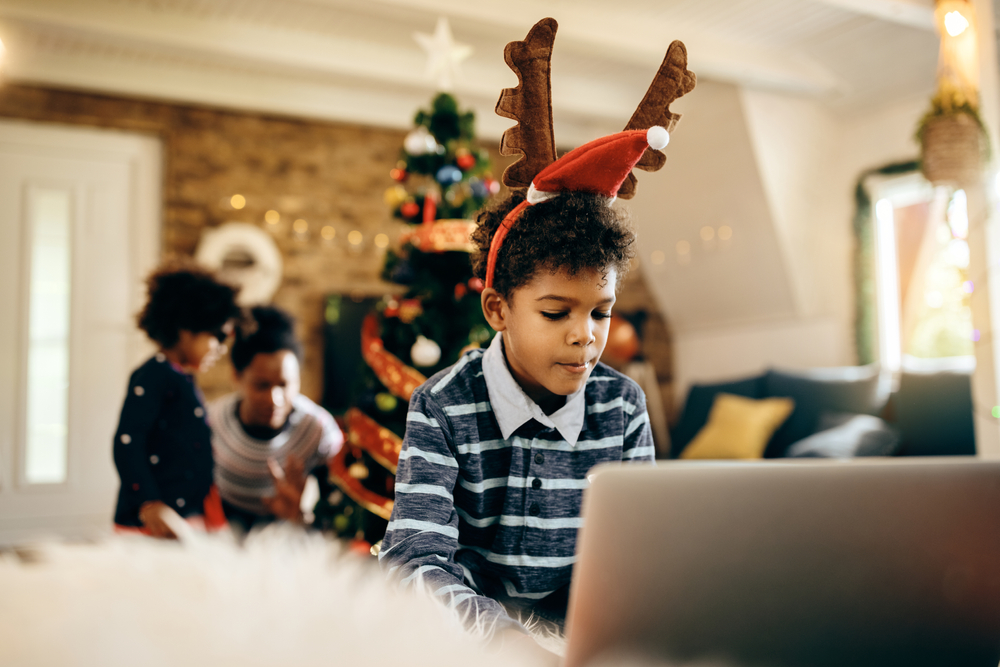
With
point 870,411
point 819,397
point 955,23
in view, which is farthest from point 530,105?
point 819,397

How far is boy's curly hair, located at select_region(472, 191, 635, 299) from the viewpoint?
95cm

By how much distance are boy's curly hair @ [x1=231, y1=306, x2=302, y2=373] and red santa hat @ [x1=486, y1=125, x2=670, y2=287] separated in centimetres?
168

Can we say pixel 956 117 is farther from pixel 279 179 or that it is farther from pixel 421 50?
pixel 279 179

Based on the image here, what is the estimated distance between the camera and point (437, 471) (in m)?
0.90

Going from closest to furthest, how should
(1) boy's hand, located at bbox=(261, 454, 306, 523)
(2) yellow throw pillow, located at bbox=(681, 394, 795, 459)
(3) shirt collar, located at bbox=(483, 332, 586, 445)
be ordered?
1. (3) shirt collar, located at bbox=(483, 332, 586, 445)
2. (1) boy's hand, located at bbox=(261, 454, 306, 523)
3. (2) yellow throw pillow, located at bbox=(681, 394, 795, 459)

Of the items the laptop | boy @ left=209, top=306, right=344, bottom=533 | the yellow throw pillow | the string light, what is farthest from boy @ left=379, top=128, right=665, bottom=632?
the yellow throw pillow

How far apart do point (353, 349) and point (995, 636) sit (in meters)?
4.51

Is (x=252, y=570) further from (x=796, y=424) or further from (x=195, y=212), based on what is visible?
(x=195, y=212)

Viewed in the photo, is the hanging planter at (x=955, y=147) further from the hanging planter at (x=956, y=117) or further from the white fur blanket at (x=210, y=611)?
the white fur blanket at (x=210, y=611)

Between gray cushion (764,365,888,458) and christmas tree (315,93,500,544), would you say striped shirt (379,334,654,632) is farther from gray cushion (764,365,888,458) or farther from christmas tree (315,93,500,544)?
gray cushion (764,365,888,458)

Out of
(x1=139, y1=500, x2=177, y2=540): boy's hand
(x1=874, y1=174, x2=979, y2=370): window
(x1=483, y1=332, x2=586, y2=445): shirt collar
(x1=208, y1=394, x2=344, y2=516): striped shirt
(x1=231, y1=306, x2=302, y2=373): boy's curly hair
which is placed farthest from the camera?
(x1=874, y1=174, x2=979, y2=370): window

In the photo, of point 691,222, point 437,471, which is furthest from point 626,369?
point 437,471

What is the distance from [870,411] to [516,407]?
367 cm

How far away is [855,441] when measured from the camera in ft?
11.7
